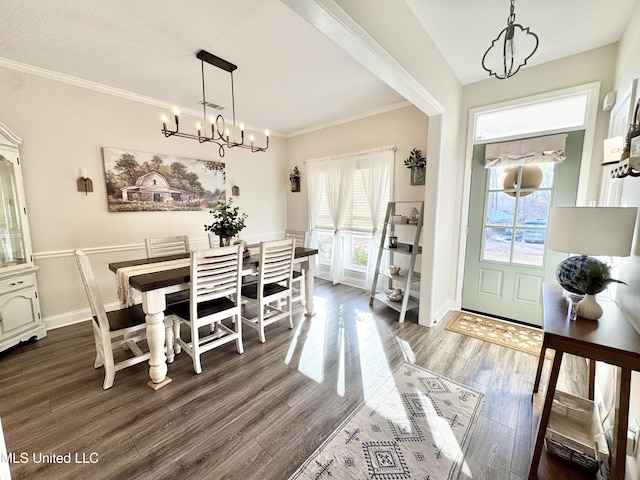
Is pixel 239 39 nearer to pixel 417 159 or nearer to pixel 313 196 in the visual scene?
pixel 417 159

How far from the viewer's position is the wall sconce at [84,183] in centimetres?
304

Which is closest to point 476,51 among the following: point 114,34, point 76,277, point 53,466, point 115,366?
point 114,34

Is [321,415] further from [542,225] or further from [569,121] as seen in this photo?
[569,121]

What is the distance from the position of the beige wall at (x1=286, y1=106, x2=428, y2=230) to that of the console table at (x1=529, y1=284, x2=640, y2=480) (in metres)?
2.41

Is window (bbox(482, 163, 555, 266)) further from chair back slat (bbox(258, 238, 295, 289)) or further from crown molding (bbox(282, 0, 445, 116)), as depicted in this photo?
chair back slat (bbox(258, 238, 295, 289))

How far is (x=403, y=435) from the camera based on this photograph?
5.44 feet

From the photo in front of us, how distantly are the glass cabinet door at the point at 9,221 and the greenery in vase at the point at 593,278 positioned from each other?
14.7 ft

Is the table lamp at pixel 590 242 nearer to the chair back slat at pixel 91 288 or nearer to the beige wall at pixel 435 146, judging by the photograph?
the beige wall at pixel 435 146

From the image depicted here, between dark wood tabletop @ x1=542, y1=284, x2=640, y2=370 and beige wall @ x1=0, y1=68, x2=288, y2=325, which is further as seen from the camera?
beige wall @ x1=0, y1=68, x2=288, y2=325

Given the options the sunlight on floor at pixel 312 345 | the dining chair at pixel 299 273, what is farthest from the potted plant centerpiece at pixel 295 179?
the sunlight on floor at pixel 312 345

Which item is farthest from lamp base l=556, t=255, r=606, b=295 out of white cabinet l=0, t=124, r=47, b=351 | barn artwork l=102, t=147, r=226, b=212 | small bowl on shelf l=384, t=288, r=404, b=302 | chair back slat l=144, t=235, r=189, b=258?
white cabinet l=0, t=124, r=47, b=351

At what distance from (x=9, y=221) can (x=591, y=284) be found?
4.58 metres

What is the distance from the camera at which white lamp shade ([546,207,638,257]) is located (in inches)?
53.8

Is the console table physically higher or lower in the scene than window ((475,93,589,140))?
lower
